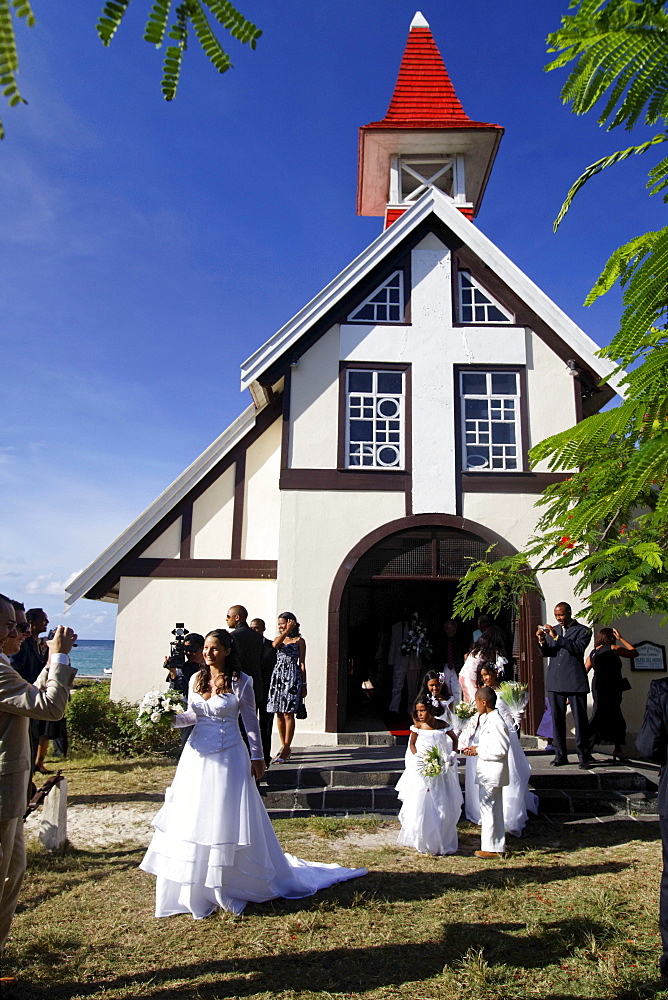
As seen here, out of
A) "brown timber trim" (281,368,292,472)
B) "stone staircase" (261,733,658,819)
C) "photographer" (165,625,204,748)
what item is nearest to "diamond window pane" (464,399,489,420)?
"brown timber trim" (281,368,292,472)

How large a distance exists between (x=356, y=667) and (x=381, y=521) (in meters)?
7.07

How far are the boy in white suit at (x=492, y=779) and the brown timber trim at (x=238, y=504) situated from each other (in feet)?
21.5

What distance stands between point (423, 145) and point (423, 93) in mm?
2295

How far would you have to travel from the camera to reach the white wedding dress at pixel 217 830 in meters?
4.89

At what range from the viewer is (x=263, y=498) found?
12.6 metres

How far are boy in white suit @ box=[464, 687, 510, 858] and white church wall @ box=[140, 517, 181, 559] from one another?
7.10 meters

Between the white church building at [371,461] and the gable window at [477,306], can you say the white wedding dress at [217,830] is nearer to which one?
the white church building at [371,461]

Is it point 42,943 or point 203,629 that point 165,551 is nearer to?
point 203,629

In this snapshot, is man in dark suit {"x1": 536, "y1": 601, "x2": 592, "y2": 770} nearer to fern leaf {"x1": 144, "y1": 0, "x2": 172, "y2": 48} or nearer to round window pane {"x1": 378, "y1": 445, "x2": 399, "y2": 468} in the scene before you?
round window pane {"x1": 378, "y1": 445, "x2": 399, "y2": 468}

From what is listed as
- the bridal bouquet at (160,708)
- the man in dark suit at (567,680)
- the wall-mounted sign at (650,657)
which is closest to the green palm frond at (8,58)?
the bridal bouquet at (160,708)

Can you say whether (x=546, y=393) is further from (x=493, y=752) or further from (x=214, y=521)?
(x=493, y=752)

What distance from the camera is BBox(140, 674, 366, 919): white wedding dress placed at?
489 cm

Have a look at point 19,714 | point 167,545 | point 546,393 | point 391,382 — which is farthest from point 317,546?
point 19,714

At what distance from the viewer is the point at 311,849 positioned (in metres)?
6.62
